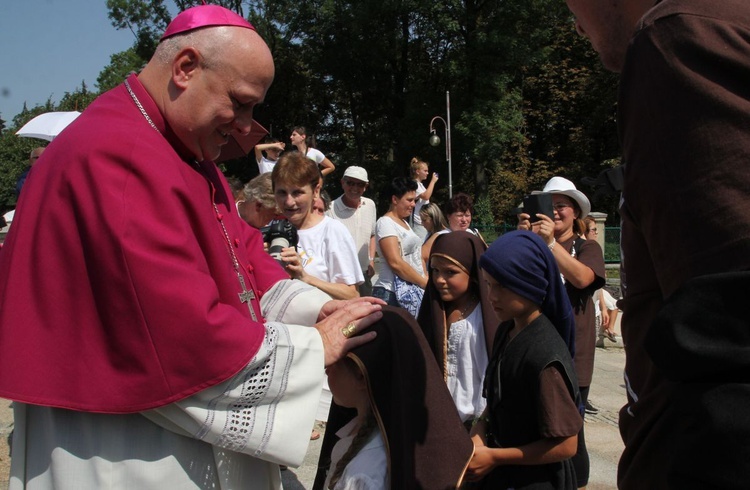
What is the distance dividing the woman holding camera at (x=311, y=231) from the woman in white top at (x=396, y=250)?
0.90 m

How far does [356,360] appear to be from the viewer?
→ 2193 millimetres

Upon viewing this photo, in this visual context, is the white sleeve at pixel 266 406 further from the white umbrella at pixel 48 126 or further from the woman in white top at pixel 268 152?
the woman in white top at pixel 268 152

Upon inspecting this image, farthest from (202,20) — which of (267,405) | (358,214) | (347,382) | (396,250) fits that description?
(358,214)

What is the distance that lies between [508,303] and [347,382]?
0.94 metres

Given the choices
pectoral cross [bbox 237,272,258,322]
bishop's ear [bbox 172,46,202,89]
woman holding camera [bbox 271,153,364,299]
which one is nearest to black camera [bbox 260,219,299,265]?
woman holding camera [bbox 271,153,364,299]

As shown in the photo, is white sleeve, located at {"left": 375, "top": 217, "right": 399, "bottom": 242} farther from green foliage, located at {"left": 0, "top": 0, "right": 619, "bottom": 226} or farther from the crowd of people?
green foliage, located at {"left": 0, "top": 0, "right": 619, "bottom": 226}

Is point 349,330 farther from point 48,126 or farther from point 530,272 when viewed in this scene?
point 48,126

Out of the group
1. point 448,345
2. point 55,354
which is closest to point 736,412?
Result: point 55,354

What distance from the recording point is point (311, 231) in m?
4.80

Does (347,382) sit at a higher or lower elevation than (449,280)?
lower

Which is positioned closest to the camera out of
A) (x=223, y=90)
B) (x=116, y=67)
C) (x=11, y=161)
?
(x=223, y=90)

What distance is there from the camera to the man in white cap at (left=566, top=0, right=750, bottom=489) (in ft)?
3.15

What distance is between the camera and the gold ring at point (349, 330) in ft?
6.99

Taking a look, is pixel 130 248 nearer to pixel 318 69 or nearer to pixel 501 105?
pixel 501 105
